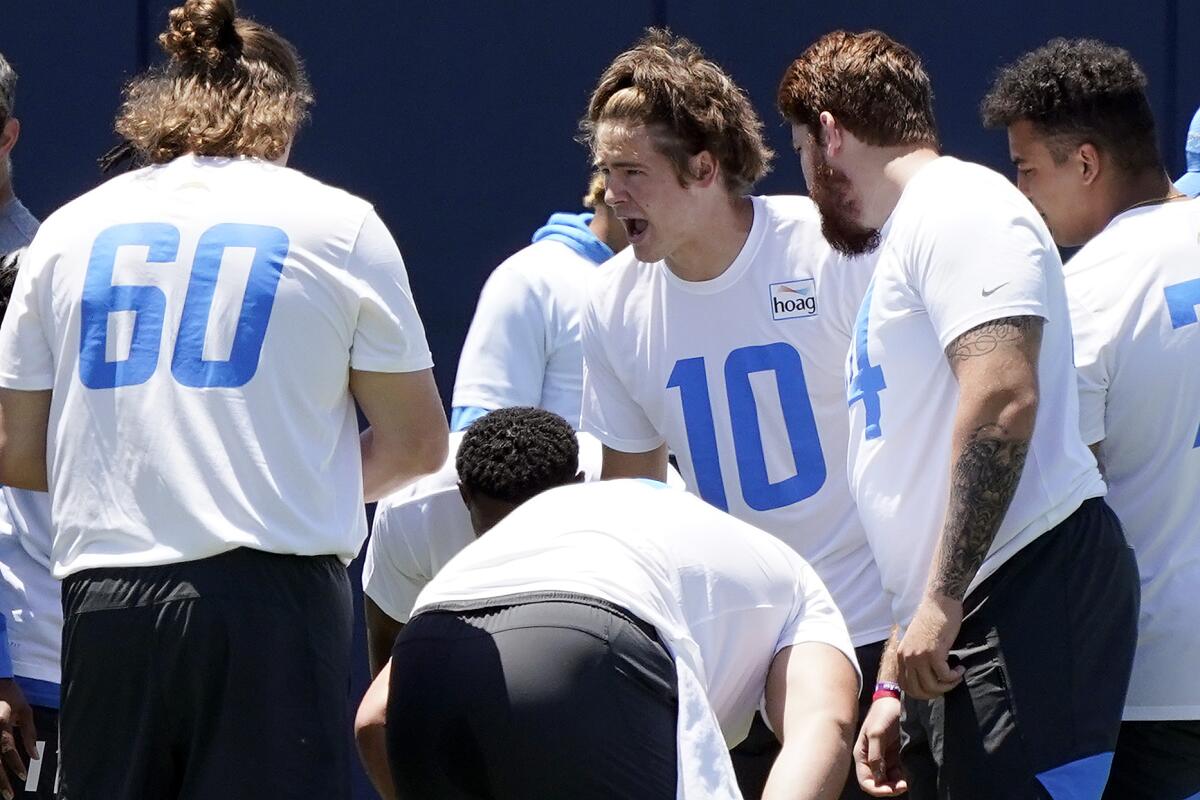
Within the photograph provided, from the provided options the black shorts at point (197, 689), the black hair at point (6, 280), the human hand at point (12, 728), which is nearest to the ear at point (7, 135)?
the black hair at point (6, 280)

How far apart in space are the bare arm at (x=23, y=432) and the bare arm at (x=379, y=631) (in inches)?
41.1

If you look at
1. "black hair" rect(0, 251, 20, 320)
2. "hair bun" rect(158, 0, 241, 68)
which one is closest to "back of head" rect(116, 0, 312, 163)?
"hair bun" rect(158, 0, 241, 68)

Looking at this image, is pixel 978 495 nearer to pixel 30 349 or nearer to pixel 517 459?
pixel 517 459

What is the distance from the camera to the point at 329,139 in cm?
422

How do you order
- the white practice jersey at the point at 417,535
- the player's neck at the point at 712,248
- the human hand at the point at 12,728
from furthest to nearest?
1. the white practice jersey at the point at 417,535
2. the player's neck at the point at 712,248
3. the human hand at the point at 12,728

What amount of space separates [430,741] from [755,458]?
1069mm

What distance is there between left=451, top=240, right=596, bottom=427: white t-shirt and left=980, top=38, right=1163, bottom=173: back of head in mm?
1366

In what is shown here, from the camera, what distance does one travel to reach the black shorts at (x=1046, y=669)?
2.19 meters

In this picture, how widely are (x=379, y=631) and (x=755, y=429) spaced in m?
0.90

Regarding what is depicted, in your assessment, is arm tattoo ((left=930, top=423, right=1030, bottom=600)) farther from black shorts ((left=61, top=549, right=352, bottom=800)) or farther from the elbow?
black shorts ((left=61, top=549, right=352, bottom=800))

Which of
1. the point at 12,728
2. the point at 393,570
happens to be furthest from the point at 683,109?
the point at 12,728

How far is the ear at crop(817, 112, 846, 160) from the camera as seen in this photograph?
255cm

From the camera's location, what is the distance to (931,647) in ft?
7.16

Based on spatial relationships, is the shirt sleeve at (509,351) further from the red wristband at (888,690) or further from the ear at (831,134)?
the red wristband at (888,690)
